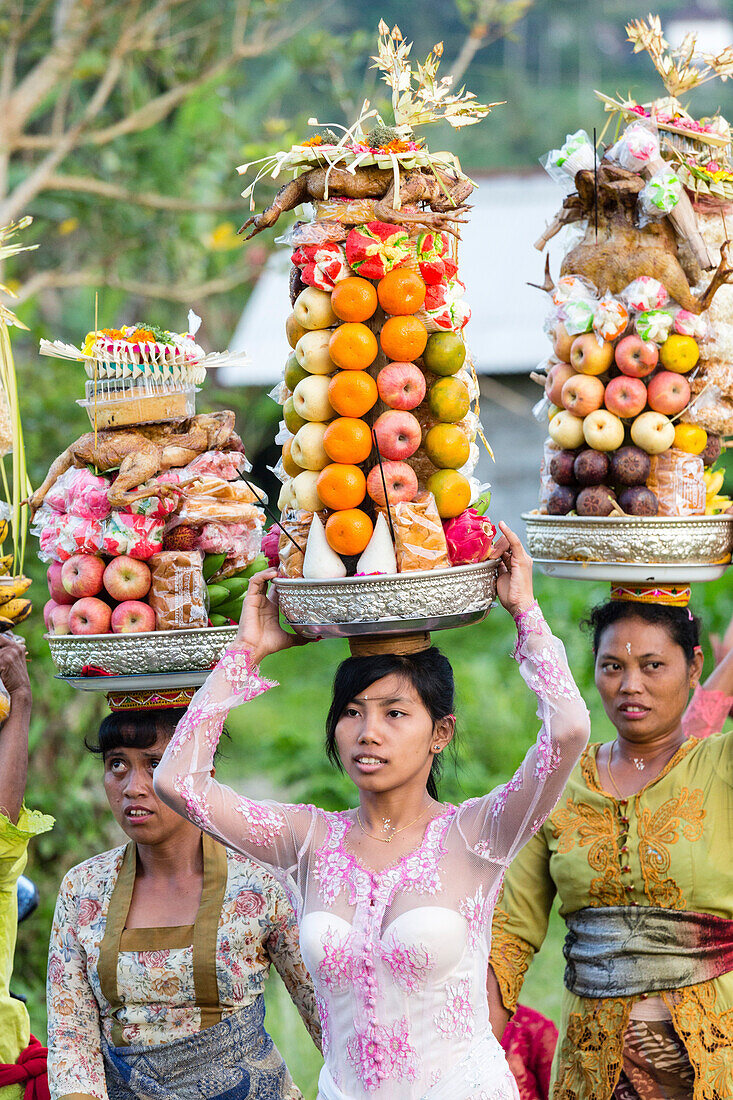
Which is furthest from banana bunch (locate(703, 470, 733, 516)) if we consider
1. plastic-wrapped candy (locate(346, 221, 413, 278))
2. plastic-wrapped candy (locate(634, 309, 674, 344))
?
plastic-wrapped candy (locate(346, 221, 413, 278))

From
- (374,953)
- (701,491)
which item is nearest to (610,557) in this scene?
(701,491)

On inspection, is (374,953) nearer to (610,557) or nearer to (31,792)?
(610,557)

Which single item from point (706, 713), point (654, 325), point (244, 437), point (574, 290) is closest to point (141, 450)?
point (574, 290)

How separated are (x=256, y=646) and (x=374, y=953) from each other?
71cm

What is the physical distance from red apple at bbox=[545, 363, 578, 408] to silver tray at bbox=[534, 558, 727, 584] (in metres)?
0.49

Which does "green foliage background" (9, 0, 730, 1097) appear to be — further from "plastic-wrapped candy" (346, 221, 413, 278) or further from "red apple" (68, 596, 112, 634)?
"plastic-wrapped candy" (346, 221, 413, 278)

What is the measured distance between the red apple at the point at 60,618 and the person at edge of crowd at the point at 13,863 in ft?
1.17

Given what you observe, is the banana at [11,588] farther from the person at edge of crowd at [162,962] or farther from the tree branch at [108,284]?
the tree branch at [108,284]

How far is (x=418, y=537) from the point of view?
95.7 inches

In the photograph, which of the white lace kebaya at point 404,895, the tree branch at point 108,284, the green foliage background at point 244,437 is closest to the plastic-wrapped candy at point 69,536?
the white lace kebaya at point 404,895

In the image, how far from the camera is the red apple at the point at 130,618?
287cm

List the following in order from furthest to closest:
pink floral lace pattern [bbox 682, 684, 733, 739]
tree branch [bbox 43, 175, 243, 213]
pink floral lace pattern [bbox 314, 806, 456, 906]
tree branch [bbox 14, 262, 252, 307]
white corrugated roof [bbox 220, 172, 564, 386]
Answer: white corrugated roof [bbox 220, 172, 564, 386] → tree branch [bbox 14, 262, 252, 307] → tree branch [bbox 43, 175, 243, 213] → pink floral lace pattern [bbox 682, 684, 733, 739] → pink floral lace pattern [bbox 314, 806, 456, 906]

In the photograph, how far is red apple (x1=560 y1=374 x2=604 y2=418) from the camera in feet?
10.4

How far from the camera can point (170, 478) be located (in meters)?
3.00
